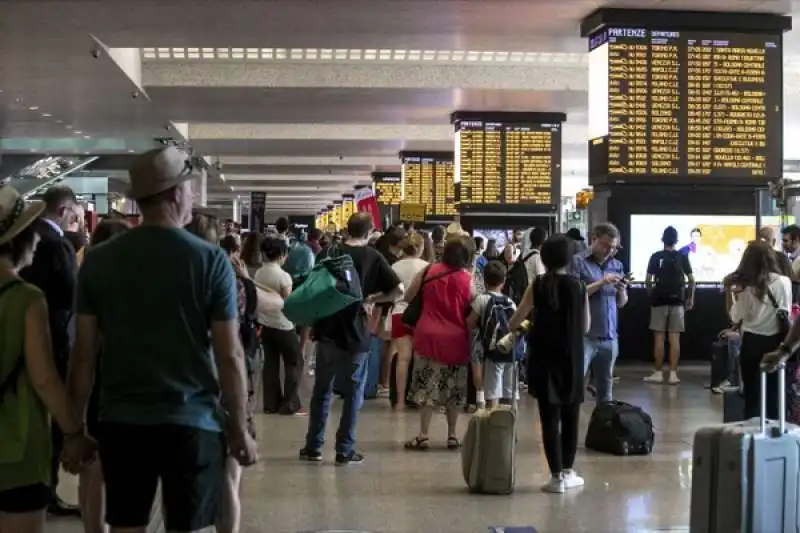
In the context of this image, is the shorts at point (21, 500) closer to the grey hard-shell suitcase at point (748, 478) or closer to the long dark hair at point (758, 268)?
the grey hard-shell suitcase at point (748, 478)

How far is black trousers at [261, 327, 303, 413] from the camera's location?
9.63 metres

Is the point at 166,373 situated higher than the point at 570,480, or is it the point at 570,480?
the point at 166,373

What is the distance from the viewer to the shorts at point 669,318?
38.1ft

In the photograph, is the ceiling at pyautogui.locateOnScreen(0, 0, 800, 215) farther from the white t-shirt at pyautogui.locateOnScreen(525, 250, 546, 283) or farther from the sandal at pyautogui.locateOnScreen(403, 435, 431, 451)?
the sandal at pyautogui.locateOnScreen(403, 435, 431, 451)

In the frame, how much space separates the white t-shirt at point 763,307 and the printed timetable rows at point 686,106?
3622mm

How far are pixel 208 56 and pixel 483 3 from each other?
618cm

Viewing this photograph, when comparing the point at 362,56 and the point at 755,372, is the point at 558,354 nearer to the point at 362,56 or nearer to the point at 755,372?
the point at 755,372

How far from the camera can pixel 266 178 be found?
118 feet

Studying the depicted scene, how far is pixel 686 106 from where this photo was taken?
426 inches

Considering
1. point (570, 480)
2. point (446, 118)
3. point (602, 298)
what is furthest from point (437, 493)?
point (446, 118)

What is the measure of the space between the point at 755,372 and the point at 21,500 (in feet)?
18.2

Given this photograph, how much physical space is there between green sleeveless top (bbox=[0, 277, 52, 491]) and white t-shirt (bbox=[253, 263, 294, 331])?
5614mm

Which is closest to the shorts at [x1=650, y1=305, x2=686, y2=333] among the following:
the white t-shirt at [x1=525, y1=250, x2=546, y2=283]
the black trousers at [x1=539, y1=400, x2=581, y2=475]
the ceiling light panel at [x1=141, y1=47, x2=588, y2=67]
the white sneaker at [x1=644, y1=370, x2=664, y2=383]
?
the white sneaker at [x1=644, y1=370, x2=664, y2=383]

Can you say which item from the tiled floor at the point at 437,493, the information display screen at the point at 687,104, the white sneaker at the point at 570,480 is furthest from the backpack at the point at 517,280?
the white sneaker at the point at 570,480
